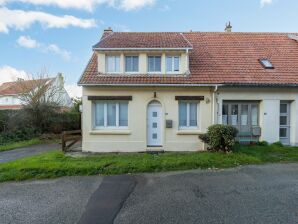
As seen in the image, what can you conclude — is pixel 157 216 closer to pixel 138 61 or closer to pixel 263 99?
pixel 138 61

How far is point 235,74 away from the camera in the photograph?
12.6 metres

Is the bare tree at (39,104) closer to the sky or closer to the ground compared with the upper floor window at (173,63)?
closer to the ground

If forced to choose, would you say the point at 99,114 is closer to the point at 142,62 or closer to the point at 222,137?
the point at 142,62

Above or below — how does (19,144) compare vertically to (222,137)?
below

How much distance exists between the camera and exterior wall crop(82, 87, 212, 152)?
11891 mm

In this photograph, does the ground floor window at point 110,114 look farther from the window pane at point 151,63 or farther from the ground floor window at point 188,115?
the ground floor window at point 188,115

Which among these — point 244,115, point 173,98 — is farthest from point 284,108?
point 173,98

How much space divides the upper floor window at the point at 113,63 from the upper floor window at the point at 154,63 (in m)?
1.78

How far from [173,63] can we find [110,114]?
175 inches

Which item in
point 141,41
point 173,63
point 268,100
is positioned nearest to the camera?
point 268,100

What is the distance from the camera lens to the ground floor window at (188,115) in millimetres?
12211

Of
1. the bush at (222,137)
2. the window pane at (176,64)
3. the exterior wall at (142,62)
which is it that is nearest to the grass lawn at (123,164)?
the bush at (222,137)

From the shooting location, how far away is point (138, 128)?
470 inches

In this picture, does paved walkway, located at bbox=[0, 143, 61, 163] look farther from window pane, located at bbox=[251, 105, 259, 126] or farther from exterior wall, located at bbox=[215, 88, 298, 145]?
window pane, located at bbox=[251, 105, 259, 126]
